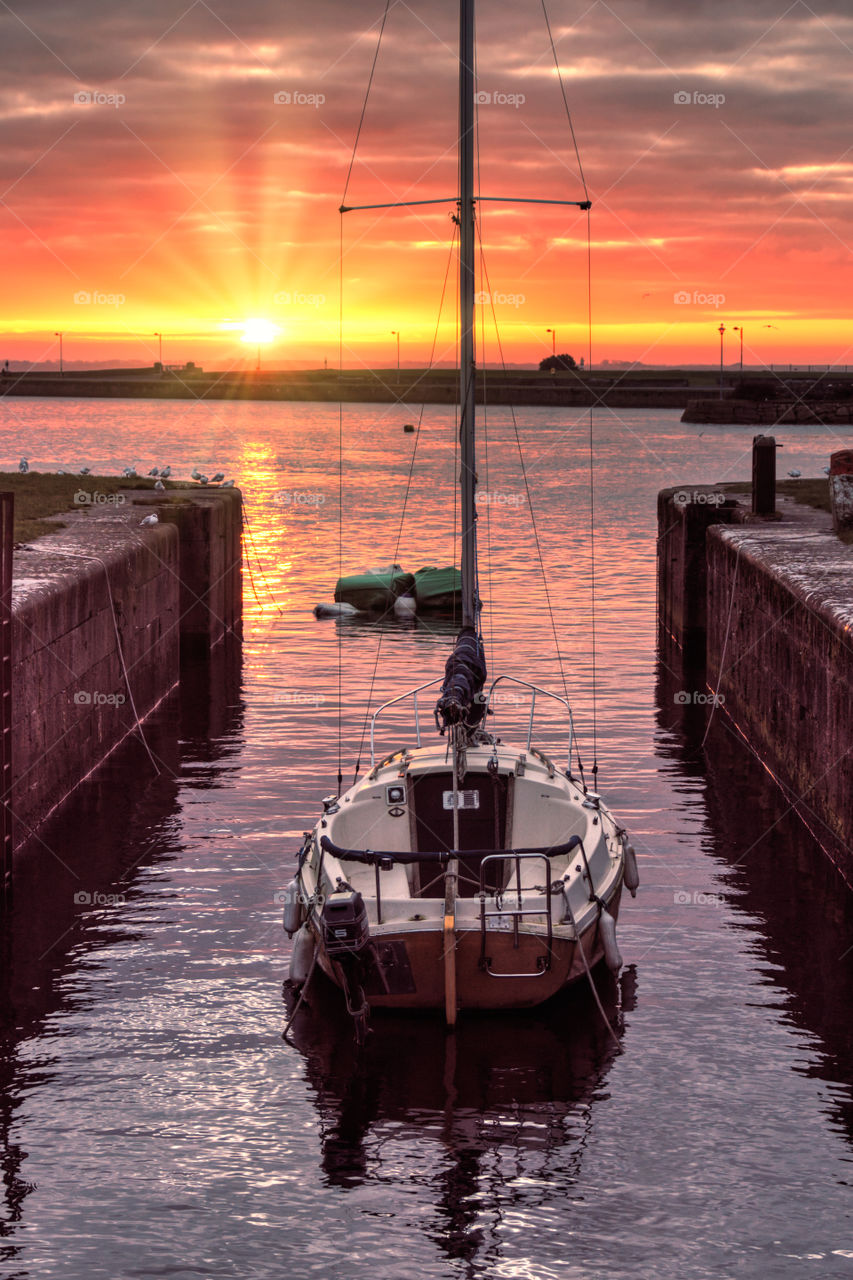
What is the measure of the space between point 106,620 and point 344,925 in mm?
12153

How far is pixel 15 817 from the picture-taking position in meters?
17.1

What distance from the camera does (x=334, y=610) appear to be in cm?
3847

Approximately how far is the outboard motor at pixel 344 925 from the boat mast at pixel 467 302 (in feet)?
21.9

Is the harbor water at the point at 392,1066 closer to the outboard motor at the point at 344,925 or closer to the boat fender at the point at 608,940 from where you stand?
the boat fender at the point at 608,940

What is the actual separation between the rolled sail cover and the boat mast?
0.89m

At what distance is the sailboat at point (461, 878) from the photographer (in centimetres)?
1219

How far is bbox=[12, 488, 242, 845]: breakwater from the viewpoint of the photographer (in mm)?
17984

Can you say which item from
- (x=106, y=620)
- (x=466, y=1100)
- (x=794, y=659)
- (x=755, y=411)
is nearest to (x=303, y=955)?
(x=466, y=1100)

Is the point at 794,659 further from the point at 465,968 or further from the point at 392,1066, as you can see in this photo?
the point at 392,1066

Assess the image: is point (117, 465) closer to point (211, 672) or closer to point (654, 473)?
point (654, 473)

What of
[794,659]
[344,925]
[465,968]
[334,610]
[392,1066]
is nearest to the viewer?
[344,925]

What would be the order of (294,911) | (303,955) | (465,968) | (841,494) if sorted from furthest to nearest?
(841,494) → (294,911) → (303,955) → (465,968)

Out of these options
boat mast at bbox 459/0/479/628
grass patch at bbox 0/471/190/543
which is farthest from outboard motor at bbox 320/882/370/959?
grass patch at bbox 0/471/190/543

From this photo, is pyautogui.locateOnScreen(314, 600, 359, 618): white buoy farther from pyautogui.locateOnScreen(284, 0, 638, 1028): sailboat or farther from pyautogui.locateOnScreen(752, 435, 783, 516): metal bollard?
pyautogui.locateOnScreen(284, 0, 638, 1028): sailboat
